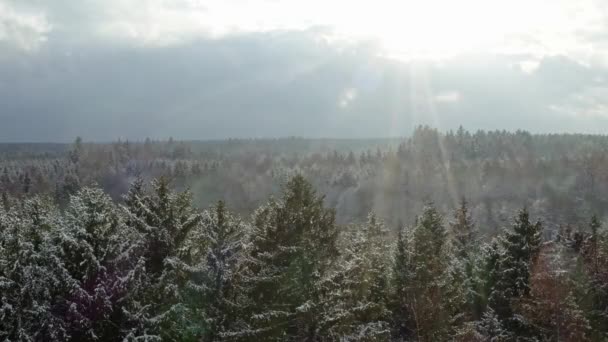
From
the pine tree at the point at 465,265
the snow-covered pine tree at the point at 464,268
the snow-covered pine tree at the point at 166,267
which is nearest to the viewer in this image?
the snow-covered pine tree at the point at 166,267

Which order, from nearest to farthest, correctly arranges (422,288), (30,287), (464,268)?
(30,287) → (422,288) → (464,268)

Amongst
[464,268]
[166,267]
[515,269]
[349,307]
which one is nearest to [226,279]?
[166,267]

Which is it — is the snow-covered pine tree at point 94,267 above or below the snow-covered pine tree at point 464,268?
above

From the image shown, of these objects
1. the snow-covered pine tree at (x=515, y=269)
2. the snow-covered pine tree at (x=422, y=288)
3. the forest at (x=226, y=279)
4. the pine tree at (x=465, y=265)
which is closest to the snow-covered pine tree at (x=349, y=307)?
the forest at (x=226, y=279)

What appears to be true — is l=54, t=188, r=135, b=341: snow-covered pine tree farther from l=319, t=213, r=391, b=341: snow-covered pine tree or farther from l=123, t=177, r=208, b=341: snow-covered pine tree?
l=319, t=213, r=391, b=341: snow-covered pine tree

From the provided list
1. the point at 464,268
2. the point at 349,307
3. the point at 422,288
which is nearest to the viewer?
the point at 349,307

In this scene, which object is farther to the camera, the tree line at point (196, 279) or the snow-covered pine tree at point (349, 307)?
the snow-covered pine tree at point (349, 307)

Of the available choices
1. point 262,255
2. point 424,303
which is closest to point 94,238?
point 262,255

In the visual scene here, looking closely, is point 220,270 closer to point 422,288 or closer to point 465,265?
point 422,288

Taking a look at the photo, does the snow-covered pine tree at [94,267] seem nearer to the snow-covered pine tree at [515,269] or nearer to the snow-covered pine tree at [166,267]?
the snow-covered pine tree at [166,267]

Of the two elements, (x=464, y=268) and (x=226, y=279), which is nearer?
(x=226, y=279)

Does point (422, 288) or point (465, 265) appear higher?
point (422, 288)

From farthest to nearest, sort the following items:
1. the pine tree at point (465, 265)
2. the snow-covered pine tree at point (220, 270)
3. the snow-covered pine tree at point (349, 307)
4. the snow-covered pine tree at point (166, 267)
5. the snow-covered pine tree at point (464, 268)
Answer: the pine tree at point (465, 265) → the snow-covered pine tree at point (464, 268) → the snow-covered pine tree at point (349, 307) → the snow-covered pine tree at point (220, 270) → the snow-covered pine tree at point (166, 267)

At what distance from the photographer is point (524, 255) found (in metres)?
30.8
